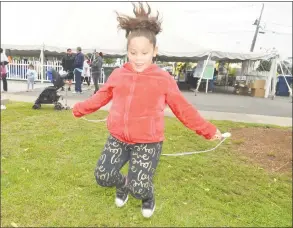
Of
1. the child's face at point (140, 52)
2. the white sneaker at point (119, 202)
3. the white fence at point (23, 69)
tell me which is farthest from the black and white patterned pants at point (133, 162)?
the white fence at point (23, 69)

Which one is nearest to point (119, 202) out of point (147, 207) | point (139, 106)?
point (147, 207)

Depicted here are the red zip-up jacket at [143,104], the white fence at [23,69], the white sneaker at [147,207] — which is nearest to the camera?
the red zip-up jacket at [143,104]

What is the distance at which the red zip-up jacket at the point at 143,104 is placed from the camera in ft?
8.29

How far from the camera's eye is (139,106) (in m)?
2.53

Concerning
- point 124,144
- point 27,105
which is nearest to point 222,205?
point 124,144

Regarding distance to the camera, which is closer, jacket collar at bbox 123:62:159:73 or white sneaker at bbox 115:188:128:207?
jacket collar at bbox 123:62:159:73

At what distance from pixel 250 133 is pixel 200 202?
165 inches

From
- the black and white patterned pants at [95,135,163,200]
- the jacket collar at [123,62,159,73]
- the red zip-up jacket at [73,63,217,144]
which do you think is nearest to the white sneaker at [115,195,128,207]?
the black and white patterned pants at [95,135,163,200]

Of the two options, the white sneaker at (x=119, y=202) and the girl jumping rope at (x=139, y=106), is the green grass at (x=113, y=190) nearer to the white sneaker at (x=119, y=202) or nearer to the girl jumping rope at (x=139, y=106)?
the white sneaker at (x=119, y=202)

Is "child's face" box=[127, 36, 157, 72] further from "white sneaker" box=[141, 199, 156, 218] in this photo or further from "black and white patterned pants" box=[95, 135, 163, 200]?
"white sneaker" box=[141, 199, 156, 218]

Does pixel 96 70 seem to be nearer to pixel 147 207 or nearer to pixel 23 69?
pixel 147 207

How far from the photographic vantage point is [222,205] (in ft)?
13.5

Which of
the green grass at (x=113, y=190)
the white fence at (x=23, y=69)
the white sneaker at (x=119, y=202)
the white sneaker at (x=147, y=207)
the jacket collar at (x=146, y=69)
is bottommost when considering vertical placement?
the green grass at (x=113, y=190)

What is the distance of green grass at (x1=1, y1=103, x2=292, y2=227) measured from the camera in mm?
3645
